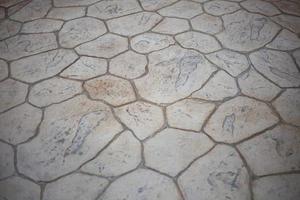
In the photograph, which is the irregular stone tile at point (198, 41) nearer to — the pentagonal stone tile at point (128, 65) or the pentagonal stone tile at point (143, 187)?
the pentagonal stone tile at point (128, 65)

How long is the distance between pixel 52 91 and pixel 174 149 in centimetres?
163

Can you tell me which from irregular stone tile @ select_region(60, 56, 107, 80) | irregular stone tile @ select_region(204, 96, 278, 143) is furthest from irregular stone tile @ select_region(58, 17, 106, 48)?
irregular stone tile @ select_region(204, 96, 278, 143)

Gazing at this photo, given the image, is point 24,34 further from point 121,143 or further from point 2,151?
point 121,143

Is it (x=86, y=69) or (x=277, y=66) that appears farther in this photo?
(x=86, y=69)

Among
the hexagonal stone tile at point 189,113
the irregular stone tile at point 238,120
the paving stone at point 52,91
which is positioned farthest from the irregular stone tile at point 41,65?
the irregular stone tile at point 238,120

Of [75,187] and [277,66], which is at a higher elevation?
[277,66]

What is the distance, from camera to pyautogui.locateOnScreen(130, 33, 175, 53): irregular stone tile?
12.9ft

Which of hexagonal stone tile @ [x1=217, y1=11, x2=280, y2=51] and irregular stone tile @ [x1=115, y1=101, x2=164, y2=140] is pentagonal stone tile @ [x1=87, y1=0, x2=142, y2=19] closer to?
hexagonal stone tile @ [x1=217, y1=11, x2=280, y2=51]

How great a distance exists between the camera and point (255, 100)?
3225mm

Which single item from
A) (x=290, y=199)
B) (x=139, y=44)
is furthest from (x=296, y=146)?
(x=139, y=44)

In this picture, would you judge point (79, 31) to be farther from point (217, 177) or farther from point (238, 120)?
point (217, 177)

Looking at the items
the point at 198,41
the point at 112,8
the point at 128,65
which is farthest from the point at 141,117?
the point at 112,8

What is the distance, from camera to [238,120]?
3.05 meters

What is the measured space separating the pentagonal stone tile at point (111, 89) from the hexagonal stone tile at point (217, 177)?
1.10 metres
